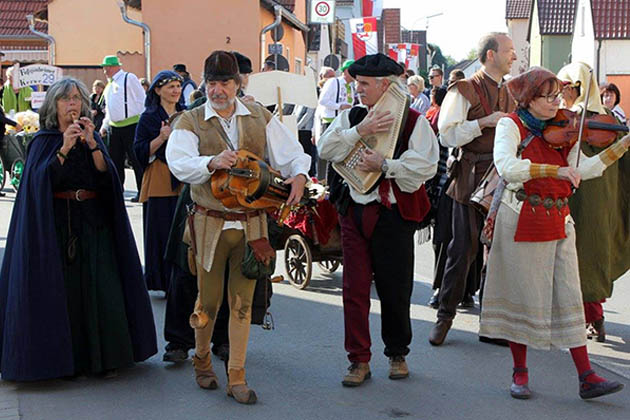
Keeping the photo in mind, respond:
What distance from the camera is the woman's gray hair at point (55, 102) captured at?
20.6ft

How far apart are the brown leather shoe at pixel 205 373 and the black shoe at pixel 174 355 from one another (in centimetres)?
54

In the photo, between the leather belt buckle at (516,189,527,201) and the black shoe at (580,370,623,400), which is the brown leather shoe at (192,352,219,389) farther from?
the black shoe at (580,370,623,400)

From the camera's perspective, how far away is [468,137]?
7055 mm

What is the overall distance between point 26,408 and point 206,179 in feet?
5.61

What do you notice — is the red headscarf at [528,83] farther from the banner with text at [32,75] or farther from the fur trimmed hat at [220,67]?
the banner with text at [32,75]

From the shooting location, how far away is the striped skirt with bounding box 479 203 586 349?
5.93 meters

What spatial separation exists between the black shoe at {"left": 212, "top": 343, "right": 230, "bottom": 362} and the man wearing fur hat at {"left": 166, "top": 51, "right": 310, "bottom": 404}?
79cm

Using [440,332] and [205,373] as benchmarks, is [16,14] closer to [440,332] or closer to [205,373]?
[440,332]

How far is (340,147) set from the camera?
20.5 feet

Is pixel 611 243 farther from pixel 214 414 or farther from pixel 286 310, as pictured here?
pixel 214 414

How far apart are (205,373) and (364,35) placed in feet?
102

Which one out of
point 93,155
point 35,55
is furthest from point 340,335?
point 35,55

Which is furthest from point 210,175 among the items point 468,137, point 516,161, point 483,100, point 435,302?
point 435,302

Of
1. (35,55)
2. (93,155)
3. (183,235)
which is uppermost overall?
(35,55)
